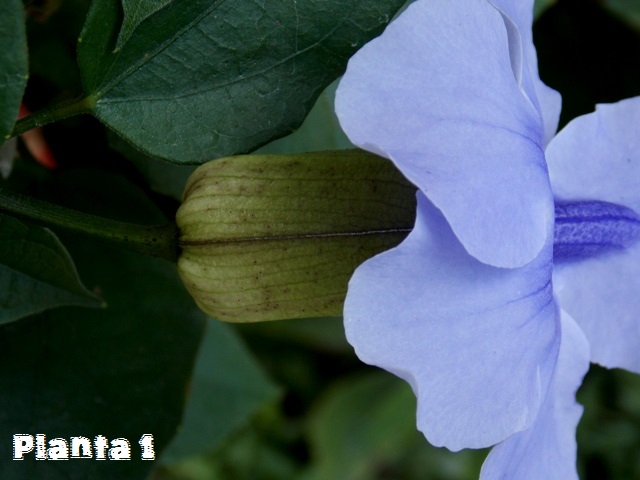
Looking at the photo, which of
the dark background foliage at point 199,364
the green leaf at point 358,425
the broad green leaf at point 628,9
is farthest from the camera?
the green leaf at point 358,425

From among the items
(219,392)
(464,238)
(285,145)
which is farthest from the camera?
(219,392)

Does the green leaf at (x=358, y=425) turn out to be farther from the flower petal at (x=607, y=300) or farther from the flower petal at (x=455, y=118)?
the flower petal at (x=455, y=118)

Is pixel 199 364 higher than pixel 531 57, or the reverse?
pixel 531 57

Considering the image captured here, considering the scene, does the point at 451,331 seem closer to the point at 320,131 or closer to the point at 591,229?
the point at 591,229

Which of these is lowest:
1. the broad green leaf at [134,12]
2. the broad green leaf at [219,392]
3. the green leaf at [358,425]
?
the green leaf at [358,425]

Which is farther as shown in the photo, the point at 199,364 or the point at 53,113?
the point at 199,364

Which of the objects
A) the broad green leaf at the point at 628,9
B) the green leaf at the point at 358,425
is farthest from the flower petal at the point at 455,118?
the green leaf at the point at 358,425

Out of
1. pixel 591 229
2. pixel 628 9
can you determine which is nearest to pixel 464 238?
pixel 591 229

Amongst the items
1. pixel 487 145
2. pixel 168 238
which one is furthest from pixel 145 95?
pixel 487 145
